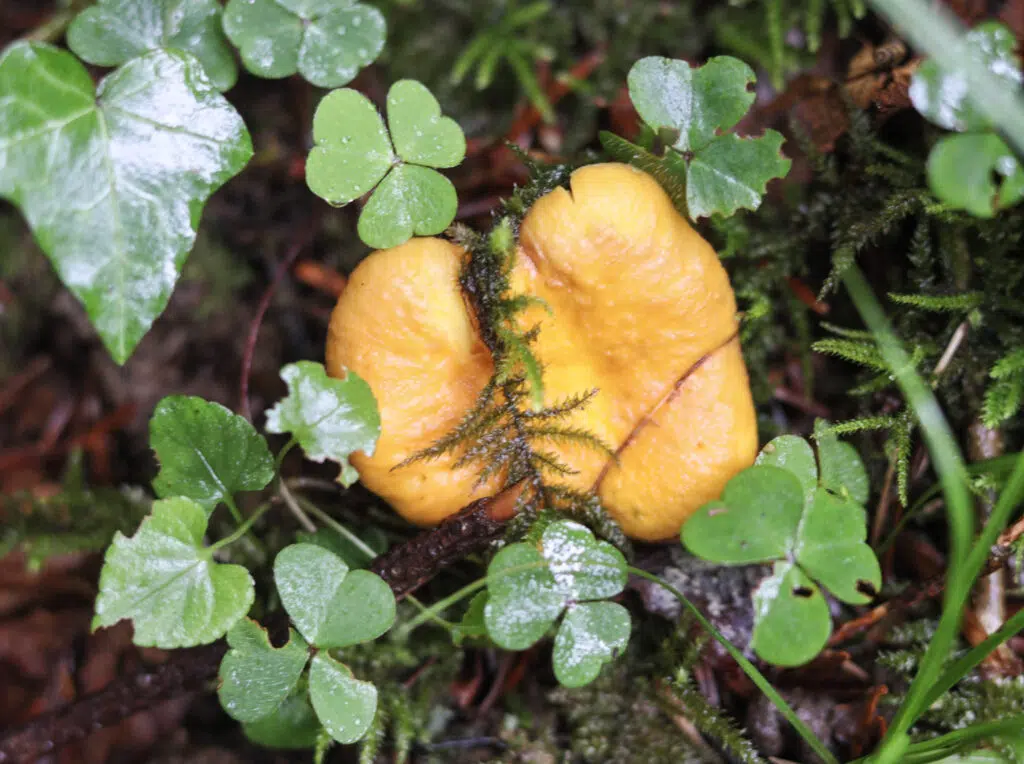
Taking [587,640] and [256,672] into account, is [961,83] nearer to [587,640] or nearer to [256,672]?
[587,640]

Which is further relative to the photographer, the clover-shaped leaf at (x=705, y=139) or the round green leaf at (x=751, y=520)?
the clover-shaped leaf at (x=705, y=139)

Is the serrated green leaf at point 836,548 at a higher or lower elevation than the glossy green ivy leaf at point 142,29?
lower

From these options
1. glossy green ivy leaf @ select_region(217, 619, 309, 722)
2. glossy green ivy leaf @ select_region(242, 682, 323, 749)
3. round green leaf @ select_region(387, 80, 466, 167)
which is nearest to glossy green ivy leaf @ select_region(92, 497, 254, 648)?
glossy green ivy leaf @ select_region(217, 619, 309, 722)

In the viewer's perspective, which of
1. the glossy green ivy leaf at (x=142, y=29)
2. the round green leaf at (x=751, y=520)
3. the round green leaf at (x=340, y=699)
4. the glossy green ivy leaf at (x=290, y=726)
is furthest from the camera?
the glossy green ivy leaf at (x=290, y=726)

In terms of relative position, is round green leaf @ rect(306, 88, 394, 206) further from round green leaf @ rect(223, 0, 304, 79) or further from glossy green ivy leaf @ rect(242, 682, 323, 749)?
glossy green ivy leaf @ rect(242, 682, 323, 749)

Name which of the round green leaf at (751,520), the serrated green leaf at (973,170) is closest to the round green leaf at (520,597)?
the round green leaf at (751,520)

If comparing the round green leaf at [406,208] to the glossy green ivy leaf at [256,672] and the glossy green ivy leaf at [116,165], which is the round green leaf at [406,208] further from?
the glossy green ivy leaf at [256,672]

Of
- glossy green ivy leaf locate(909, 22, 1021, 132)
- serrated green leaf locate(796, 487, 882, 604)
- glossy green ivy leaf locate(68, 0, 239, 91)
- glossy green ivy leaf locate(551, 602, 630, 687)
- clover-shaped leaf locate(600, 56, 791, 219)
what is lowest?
glossy green ivy leaf locate(551, 602, 630, 687)
